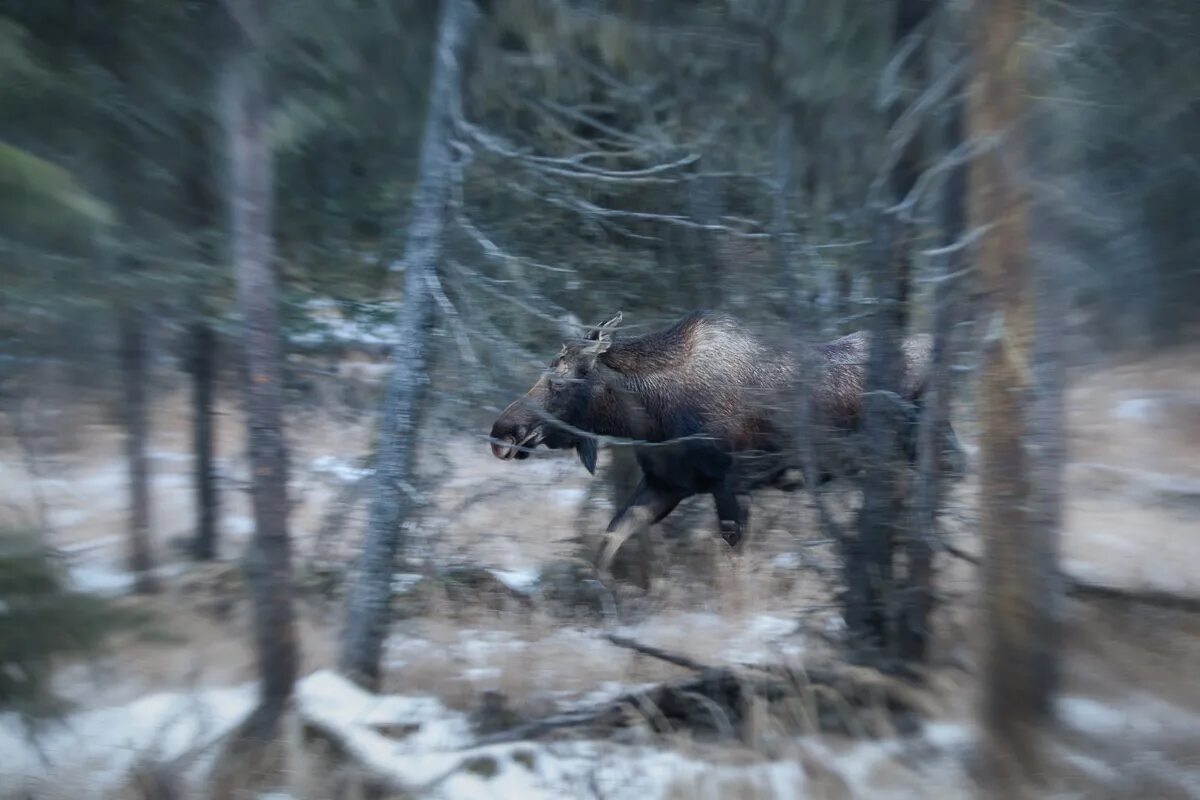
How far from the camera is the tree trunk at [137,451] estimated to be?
789cm

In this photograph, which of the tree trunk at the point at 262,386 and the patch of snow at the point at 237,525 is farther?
the patch of snow at the point at 237,525

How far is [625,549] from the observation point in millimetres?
8023

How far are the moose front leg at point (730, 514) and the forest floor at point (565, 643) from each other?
19 cm

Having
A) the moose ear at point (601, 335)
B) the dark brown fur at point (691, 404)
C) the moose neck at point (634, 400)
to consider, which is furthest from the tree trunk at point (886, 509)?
the moose neck at point (634, 400)

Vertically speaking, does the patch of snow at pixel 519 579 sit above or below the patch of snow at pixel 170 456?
below

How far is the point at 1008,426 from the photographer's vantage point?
4.86 metres

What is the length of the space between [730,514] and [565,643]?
1.59 meters

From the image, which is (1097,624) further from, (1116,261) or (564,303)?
(564,303)

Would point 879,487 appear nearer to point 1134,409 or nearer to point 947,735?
point 947,735

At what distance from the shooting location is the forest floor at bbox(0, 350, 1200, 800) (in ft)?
16.4

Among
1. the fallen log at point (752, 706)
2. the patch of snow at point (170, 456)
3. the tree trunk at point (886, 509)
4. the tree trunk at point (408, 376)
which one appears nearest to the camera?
the fallen log at point (752, 706)

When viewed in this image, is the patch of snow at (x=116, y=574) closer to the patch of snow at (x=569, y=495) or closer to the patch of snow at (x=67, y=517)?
the patch of snow at (x=67, y=517)

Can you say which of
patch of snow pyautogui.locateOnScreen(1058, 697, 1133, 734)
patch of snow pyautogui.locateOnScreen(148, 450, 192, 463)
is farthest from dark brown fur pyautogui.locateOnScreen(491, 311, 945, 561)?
patch of snow pyautogui.locateOnScreen(148, 450, 192, 463)

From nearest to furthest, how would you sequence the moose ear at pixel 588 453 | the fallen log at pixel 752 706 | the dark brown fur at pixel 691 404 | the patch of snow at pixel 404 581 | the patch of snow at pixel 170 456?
1. the fallen log at pixel 752 706
2. the patch of snow at pixel 404 581
3. the dark brown fur at pixel 691 404
4. the moose ear at pixel 588 453
5. the patch of snow at pixel 170 456
